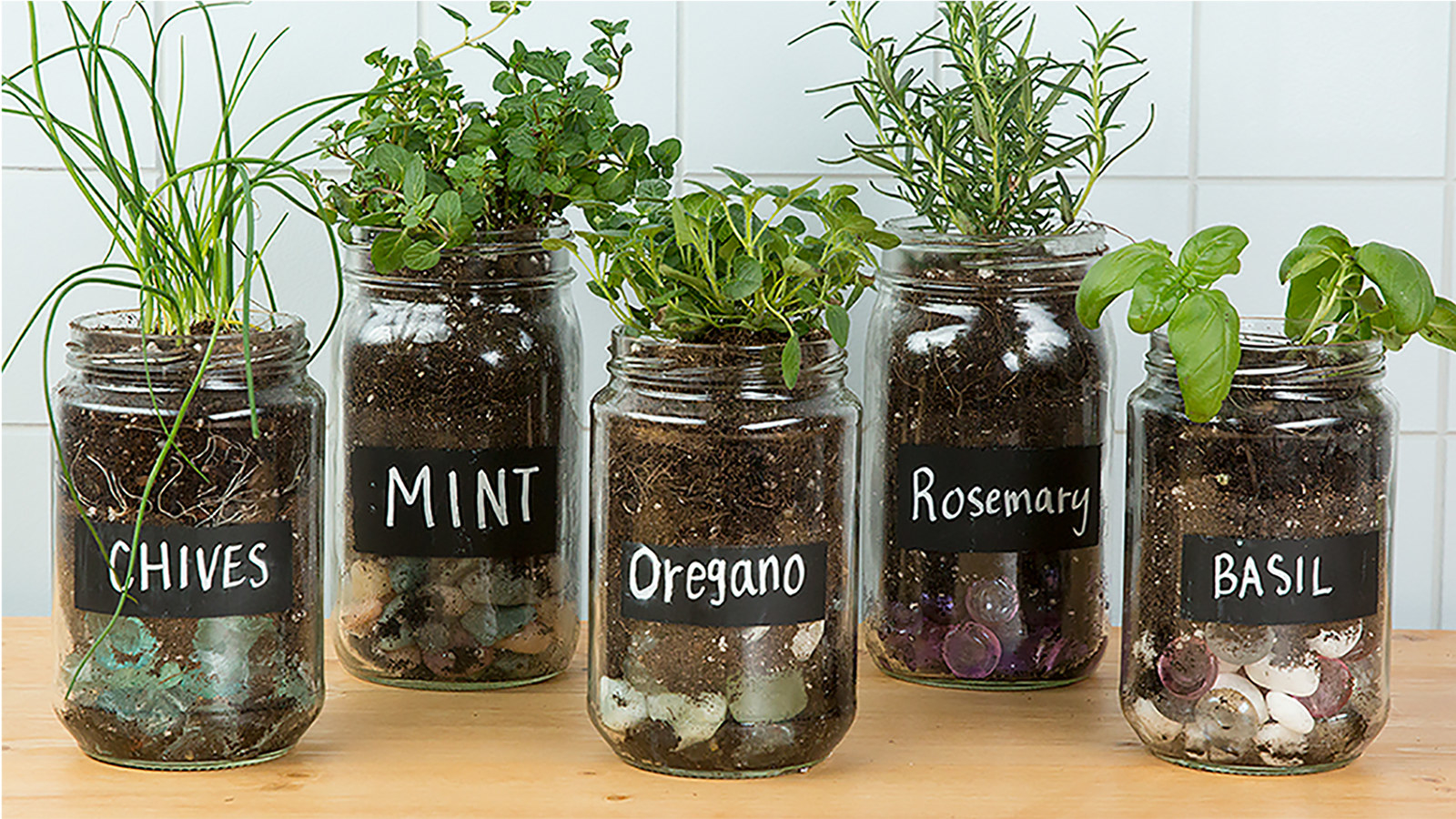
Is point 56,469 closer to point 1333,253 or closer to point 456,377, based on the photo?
point 456,377

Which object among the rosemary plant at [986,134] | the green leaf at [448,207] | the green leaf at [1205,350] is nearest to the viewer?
the green leaf at [1205,350]

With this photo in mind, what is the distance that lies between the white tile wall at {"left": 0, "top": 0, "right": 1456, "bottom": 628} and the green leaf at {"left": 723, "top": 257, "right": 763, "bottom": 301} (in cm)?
41

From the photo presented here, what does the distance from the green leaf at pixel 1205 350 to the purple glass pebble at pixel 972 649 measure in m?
0.27

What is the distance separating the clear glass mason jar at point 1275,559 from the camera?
757 mm

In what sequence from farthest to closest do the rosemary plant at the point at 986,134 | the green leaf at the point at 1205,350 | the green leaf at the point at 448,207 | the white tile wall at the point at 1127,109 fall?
1. the white tile wall at the point at 1127,109
2. the rosemary plant at the point at 986,134
3. the green leaf at the point at 448,207
4. the green leaf at the point at 1205,350

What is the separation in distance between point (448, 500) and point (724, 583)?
235mm

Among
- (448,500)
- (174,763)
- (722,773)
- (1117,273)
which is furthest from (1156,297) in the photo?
(174,763)

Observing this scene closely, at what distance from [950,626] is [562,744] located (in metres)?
0.27

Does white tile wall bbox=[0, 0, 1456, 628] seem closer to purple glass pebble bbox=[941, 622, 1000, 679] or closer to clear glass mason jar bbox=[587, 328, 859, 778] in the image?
purple glass pebble bbox=[941, 622, 1000, 679]

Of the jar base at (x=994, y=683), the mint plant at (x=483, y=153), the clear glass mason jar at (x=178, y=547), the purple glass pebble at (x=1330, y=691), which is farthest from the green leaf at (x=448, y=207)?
the purple glass pebble at (x=1330, y=691)

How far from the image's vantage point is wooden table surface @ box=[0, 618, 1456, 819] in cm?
74

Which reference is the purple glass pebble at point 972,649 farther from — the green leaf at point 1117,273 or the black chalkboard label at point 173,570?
the black chalkboard label at point 173,570

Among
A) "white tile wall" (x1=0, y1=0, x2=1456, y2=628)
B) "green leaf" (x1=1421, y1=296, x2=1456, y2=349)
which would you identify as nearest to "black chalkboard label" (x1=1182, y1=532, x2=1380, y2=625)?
"green leaf" (x1=1421, y1=296, x2=1456, y2=349)

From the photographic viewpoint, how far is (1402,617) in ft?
3.91
